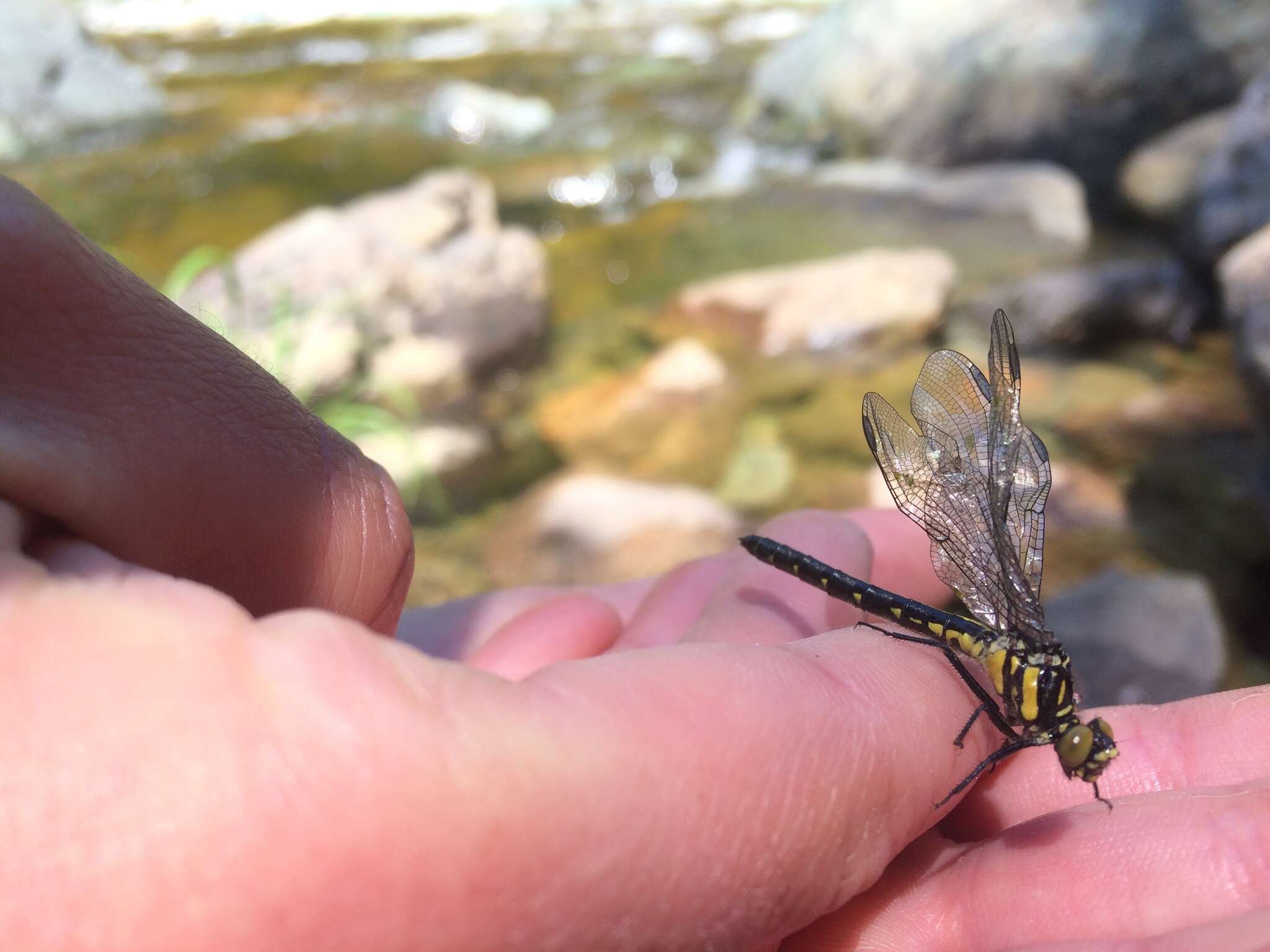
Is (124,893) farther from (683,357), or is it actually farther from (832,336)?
(832,336)

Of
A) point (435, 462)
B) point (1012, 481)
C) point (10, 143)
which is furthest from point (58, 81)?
point (1012, 481)

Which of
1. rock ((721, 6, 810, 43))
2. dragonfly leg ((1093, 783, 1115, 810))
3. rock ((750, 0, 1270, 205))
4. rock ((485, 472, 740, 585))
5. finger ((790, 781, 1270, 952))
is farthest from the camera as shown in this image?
rock ((721, 6, 810, 43))

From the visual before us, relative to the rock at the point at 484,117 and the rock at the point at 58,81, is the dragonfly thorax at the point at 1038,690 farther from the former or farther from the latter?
the rock at the point at 58,81

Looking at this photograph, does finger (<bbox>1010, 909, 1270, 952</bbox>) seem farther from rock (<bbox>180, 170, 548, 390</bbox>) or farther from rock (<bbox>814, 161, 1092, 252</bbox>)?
rock (<bbox>814, 161, 1092, 252</bbox>)

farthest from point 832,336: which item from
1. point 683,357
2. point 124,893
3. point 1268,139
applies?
point 124,893

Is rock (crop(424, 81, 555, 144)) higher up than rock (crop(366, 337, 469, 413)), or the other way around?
rock (crop(424, 81, 555, 144))

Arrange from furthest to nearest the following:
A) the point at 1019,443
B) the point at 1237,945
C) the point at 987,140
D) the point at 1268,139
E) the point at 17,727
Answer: the point at 987,140
the point at 1268,139
the point at 1019,443
the point at 1237,945
the point at 17,727

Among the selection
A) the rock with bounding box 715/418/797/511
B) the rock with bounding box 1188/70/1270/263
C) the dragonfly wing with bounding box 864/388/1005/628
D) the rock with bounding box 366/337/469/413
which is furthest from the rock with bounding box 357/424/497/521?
the rock with bounding box 1188/70/1270/263
